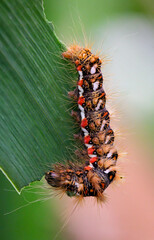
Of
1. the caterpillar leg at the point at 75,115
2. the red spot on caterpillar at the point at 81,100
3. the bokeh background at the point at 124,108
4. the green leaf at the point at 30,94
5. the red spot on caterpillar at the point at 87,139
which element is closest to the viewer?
the green leaf at the point at 30,94

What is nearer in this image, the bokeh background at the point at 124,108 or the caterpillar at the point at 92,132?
the caterpillar at the point at 92,132

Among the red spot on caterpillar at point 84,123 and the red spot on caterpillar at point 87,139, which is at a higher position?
the red spot on caterpillar at point 84,123

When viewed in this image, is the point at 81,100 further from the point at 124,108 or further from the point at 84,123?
the point at 124,108

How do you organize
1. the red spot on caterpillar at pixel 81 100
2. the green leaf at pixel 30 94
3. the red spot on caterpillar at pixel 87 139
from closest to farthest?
the green leaf at pixel 30 94, the red spot on caterpillar at pixel 81 100, the red spot on caterpillar at pixel 87 139

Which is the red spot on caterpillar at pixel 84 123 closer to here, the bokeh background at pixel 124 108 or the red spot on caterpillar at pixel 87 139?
the red spot on caterpillar at pixel 87 139

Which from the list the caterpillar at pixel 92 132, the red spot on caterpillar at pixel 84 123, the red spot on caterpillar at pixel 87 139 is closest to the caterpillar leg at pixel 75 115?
the caterpillar at pixel 92 132

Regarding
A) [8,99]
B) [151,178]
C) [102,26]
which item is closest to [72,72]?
[8,99]

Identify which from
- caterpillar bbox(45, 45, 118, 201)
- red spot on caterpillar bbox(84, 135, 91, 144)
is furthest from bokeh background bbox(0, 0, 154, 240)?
red spot on caterpillar bbox(84, 135, 91, 144)

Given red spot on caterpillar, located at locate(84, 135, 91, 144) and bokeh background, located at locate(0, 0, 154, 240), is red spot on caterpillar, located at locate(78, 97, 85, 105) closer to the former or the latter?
red spot on caterpillar, located at locate(84, 135, 91, 144)
